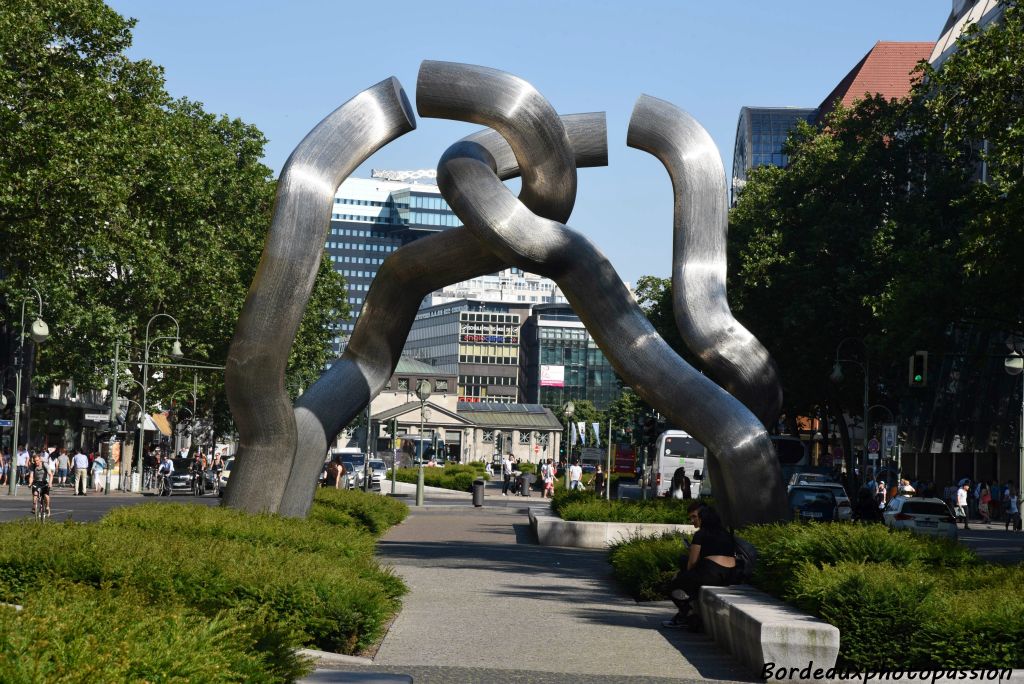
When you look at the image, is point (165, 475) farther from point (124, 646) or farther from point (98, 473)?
point (124, 646)

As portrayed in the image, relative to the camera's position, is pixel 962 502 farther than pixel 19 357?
No

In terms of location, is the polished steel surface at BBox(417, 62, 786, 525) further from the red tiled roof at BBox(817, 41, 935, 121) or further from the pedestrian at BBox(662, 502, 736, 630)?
the red tiled roof at BBox(817, 41, 935, 121)

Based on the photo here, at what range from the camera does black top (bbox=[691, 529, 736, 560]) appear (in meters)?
13.9

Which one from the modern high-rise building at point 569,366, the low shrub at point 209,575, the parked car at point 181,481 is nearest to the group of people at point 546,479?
the parked car at point 181,481

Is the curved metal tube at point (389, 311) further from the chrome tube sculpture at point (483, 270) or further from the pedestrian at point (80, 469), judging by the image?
the pedestrian at point (80, 469)

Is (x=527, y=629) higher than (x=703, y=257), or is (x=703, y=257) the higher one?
(x=703, y=257)

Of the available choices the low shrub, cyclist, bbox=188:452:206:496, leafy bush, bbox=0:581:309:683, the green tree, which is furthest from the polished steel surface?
cyclist, bbox=188:452:206:496

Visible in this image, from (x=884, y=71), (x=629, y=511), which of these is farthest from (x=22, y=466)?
(x=884, y=71)

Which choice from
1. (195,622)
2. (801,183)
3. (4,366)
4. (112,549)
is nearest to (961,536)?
(801,183)

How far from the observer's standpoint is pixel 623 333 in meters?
19.3

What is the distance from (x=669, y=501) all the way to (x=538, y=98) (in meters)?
10.9

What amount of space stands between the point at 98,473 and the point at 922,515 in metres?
34.5

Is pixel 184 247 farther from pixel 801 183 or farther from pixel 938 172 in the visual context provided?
pixel 938 172

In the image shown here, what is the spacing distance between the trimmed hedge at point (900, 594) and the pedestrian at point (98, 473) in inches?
1778
